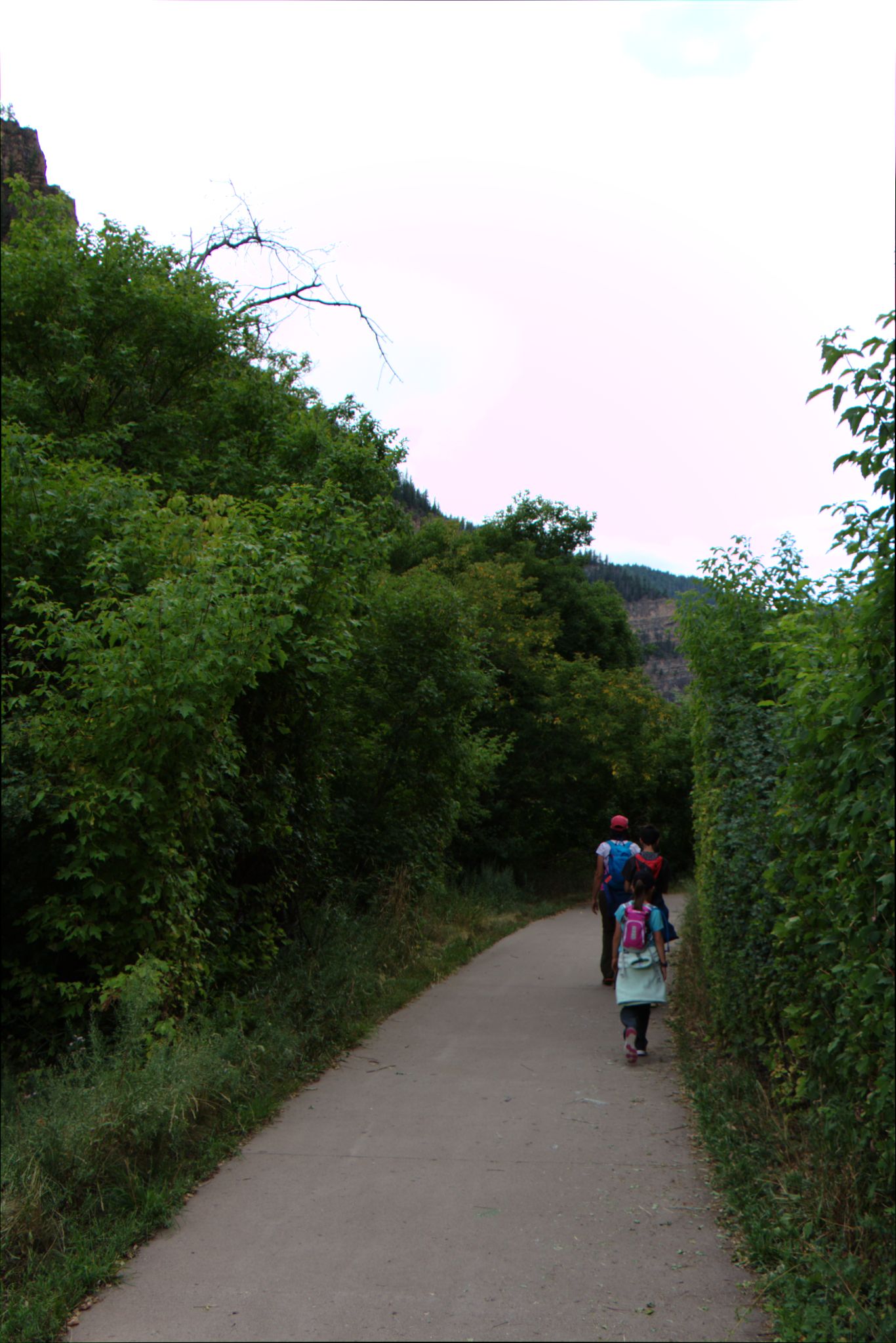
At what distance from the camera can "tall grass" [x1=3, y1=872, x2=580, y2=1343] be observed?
5.00 meters

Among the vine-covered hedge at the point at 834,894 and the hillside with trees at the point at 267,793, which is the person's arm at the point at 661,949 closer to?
the hillside with trees at the point at 267,793

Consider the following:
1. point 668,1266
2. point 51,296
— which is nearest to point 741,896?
point 668,1266

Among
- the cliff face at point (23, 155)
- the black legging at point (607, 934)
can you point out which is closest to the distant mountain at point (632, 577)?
the cliff face at point (23, 155)

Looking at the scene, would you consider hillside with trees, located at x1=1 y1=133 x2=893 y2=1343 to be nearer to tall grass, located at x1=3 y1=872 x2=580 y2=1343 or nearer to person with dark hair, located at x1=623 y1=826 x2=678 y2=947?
tall grass, located at x1=3 y1=872 x2=580 y2=1343

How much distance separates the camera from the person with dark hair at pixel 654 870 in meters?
10.3

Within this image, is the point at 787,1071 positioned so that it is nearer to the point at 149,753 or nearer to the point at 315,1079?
the point at 315,1079

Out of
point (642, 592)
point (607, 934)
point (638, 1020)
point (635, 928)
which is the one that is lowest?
point (638, 1020)

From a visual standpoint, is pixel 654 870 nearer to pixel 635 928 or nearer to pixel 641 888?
pixel 641 888

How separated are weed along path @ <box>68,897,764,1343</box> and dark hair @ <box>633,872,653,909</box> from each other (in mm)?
1326

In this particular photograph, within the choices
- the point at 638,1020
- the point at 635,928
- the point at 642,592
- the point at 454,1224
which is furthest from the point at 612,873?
the point at 642,592

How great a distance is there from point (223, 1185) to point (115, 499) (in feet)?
22.2

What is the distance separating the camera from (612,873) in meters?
12.4

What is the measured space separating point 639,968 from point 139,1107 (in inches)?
183

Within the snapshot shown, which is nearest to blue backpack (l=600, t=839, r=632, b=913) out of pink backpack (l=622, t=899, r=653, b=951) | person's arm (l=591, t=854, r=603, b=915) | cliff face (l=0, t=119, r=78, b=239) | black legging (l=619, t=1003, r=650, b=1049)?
person's arm (l=591, t=854, r=603, b=915)
